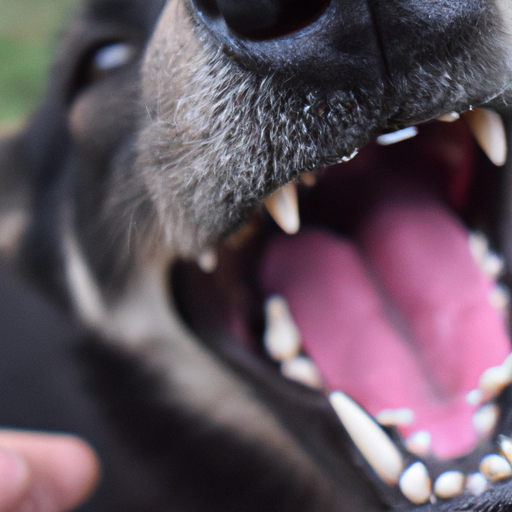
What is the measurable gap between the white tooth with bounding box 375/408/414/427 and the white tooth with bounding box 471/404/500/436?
0.38 ft

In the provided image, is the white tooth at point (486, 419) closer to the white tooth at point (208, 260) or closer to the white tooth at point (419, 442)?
the white tooth at point (419, 442)

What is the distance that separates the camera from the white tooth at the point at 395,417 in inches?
45.7

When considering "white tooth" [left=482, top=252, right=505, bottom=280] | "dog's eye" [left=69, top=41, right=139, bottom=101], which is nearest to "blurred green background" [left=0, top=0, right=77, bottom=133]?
"dog's eye" [left=69, top=41, right=139, bottom=101]

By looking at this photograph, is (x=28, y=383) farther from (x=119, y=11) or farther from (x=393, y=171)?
(x=393, y=171)

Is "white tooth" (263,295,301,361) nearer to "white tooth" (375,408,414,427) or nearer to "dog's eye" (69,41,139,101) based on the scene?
"white tooth" (375,408,414,427)

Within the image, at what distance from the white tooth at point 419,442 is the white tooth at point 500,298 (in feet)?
1.04

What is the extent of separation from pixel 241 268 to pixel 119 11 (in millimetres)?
712

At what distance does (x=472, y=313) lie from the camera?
1.28 meters

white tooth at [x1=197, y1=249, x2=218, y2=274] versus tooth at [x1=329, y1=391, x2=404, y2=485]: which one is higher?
white tooth at [x1=197, y1=249, x2=218, y2=274]

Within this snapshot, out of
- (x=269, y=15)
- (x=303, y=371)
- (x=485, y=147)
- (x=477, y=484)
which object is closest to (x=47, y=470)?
(x=303, y=371)

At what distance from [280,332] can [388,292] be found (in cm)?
26

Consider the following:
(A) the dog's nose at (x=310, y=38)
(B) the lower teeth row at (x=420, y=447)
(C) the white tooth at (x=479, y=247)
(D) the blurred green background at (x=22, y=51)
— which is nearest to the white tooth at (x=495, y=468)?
(B) the lower teeth row at (x=420, y=447)

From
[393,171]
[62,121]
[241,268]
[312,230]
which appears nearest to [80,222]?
[62,121]

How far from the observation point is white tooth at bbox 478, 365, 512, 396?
1102 millimetres
